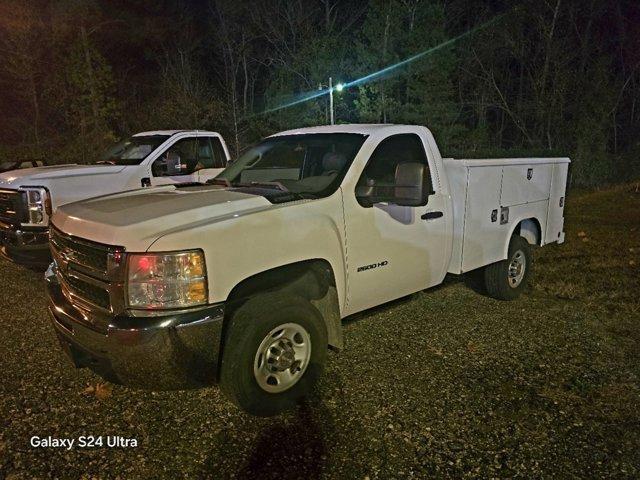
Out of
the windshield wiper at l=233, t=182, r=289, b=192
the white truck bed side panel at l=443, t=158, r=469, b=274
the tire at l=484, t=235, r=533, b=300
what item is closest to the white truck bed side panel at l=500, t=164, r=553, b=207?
the tire at l=484, t=235, r=533, b=300

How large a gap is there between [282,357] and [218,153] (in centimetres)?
582

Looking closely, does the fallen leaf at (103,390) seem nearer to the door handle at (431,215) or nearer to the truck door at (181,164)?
the door handle at (431,215)

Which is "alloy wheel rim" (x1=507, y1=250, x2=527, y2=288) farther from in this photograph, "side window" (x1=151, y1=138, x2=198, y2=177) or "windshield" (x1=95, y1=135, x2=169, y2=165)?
"windshield" (x1=95, y1=135, x2=169, y2=165)

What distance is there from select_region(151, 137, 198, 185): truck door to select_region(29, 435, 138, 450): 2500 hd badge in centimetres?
480

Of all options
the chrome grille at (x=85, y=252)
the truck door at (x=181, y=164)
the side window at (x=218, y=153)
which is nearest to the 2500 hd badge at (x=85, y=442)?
the chrome grille at (x=85, y=252)

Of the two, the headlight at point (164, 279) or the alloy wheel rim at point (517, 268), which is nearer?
the headlight at point (164, 279)

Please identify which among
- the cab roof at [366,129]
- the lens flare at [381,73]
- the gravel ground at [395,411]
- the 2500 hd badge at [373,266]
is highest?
the lens flare at [381,73]

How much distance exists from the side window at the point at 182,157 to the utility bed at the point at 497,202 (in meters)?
4.19

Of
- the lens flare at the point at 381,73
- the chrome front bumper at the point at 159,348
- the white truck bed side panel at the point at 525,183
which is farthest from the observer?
the lens flare at the point at 381,73

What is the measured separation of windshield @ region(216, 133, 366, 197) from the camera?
4113mm

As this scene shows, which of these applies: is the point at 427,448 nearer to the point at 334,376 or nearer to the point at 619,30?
the point at 334,376

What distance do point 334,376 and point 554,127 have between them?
24014mm

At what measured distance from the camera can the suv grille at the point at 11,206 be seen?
614cm

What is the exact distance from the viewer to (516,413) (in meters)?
3.55
